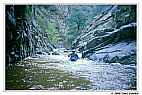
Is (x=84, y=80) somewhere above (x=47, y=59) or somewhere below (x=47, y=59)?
below

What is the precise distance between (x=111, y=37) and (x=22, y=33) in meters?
0.55

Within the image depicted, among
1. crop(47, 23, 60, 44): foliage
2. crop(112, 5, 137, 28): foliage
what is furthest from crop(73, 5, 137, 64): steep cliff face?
crop(47, 23, 60, 44): foliage

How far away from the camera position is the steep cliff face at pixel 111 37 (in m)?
1.58

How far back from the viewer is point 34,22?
1597mm

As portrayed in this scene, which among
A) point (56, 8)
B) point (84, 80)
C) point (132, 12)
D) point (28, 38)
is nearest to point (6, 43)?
point (28, 38)

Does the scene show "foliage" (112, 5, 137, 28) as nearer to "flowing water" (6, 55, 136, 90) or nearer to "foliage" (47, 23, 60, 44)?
"flowing water" (6, 55, 136, 90)

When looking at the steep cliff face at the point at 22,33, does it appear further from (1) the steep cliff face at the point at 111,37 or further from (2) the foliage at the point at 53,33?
(1) the steep cliff face at the point at 111,37

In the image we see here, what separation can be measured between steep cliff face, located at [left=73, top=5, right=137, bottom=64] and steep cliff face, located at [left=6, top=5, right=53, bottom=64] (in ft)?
0.71

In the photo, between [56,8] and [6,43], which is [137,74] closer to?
[56,8]

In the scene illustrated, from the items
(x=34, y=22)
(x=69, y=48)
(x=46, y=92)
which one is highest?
(x=34, y=22)

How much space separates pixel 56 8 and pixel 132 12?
466 mm

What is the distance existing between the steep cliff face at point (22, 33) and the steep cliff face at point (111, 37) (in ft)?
0.71

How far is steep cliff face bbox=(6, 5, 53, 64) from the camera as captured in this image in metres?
1.60

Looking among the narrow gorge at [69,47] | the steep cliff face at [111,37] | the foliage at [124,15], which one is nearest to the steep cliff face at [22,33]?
the narrow gorge at [69,47]
